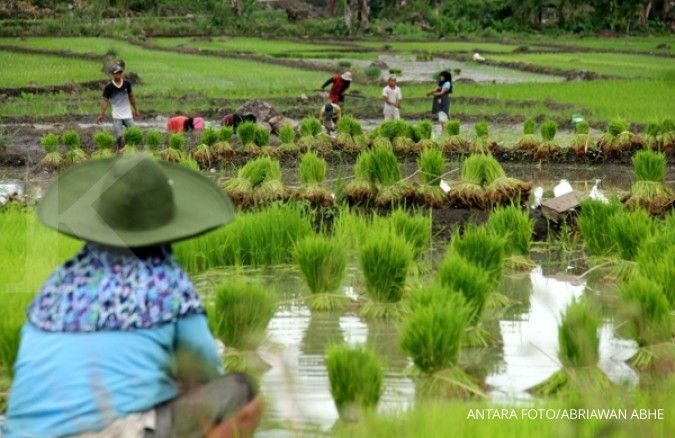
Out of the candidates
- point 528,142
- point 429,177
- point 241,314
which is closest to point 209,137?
point 528,142

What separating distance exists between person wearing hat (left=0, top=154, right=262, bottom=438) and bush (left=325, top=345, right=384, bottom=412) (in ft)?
2.43

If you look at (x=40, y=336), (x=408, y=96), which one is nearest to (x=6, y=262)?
(x=40, y=336)

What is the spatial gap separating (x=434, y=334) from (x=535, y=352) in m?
0.91

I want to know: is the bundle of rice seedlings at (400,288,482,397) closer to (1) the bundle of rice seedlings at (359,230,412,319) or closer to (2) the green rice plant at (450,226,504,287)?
(1) the bundle of rice seedlings at (359,230,412,319)

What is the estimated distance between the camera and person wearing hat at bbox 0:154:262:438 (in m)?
3.06

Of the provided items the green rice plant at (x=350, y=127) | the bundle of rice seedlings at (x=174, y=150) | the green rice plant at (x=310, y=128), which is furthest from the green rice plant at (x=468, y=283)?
the green rice plant at (x=310, y=128)

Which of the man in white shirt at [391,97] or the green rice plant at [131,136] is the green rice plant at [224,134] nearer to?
the green rice plant at [131,136]

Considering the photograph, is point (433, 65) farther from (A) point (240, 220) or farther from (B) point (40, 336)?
(B) point (40, 336)

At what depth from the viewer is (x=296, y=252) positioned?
6.09 metres

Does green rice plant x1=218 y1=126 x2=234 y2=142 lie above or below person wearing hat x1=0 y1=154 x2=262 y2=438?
below

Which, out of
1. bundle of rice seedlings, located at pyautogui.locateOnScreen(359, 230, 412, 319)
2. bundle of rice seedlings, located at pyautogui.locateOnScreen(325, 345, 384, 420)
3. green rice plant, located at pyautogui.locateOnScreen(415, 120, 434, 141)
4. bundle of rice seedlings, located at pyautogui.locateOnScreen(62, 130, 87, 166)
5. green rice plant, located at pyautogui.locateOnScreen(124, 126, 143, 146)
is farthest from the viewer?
green rice plant, located at pyautogui.locateOnScreen(415, 120, 434, 141)

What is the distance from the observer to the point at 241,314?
16.0ft

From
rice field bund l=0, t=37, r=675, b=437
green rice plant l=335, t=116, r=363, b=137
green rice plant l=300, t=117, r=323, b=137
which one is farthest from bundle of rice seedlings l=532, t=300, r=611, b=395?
green rice plant l=300, t=117, r=323, b=137

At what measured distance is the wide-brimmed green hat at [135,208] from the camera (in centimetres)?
324
